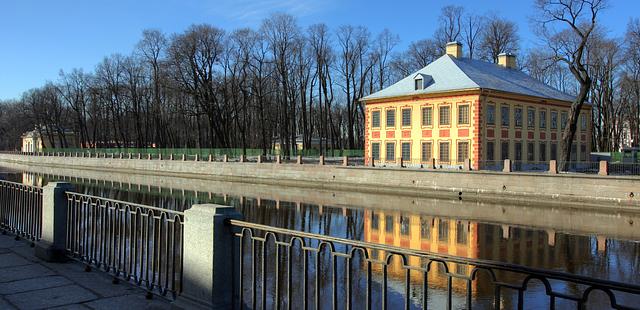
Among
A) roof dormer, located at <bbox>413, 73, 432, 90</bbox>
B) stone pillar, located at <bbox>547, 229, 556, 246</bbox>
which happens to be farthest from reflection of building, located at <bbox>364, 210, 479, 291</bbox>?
roof dormer, located at <bbox>413, 73, 432, 90</bbox>

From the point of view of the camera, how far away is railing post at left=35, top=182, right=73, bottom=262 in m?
7.13

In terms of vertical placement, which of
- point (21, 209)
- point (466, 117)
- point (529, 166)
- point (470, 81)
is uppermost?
point (470, 81)

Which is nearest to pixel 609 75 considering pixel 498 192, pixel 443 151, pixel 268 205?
pixel 443 151

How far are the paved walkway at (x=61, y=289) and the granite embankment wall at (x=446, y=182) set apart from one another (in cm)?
2375

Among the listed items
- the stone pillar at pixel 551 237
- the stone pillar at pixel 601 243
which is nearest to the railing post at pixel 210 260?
the stone pillar at pixel 601 243

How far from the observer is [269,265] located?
11.1 meters

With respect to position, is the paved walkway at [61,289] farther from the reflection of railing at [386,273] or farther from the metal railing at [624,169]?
the metal railing at [624,169]

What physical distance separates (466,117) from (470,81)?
2489 millimetres

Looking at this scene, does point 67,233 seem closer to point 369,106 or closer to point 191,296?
point 191,296

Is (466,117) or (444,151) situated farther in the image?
(444,151)

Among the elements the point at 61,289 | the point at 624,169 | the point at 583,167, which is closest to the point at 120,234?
the point at 61,289

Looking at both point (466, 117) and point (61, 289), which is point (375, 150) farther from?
point (61, 289)

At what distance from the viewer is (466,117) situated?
35594mm

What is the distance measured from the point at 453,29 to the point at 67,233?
171 ft
